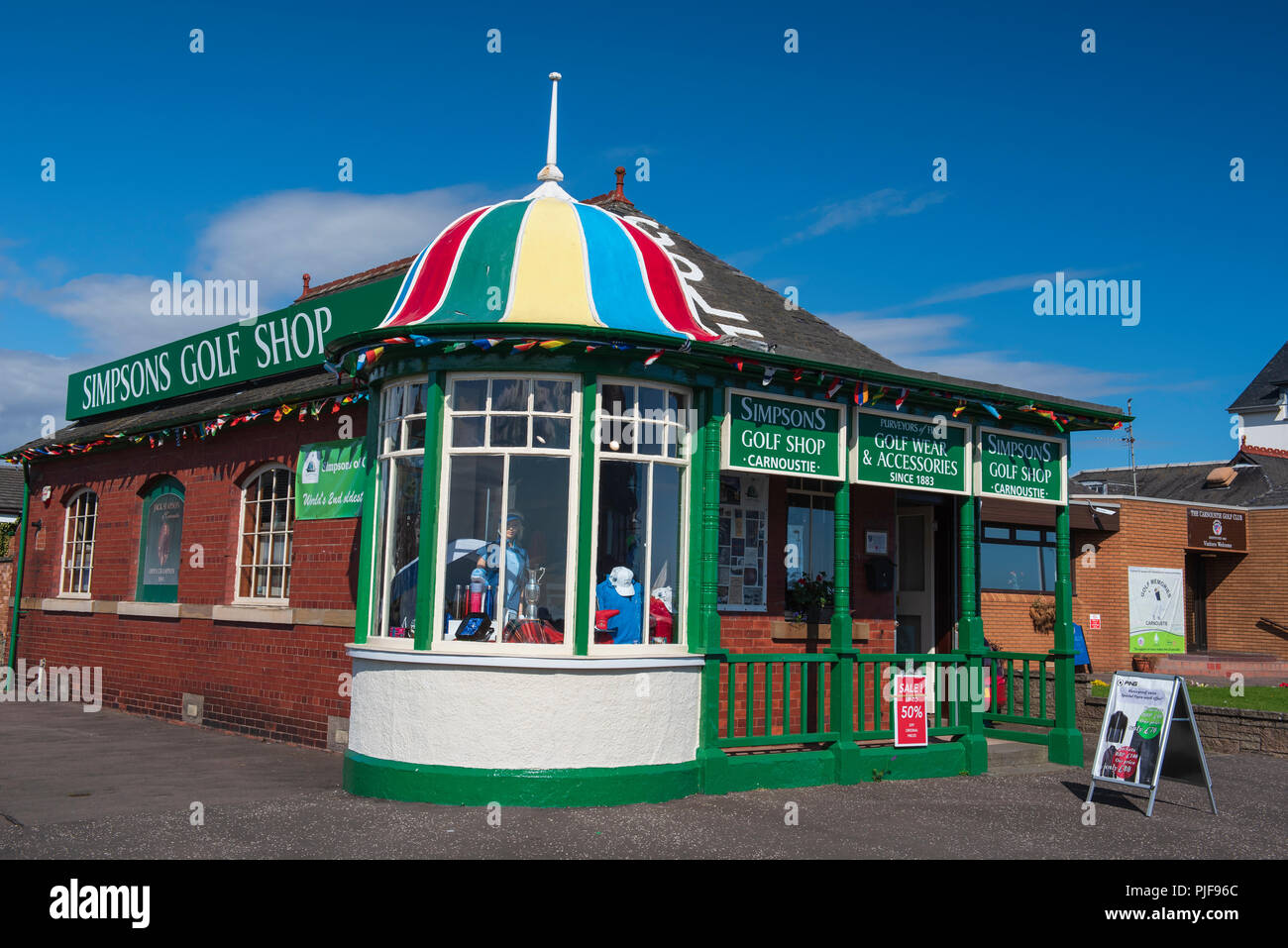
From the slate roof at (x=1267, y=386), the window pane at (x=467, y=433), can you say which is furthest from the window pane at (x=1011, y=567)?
the slate roof at (x=1267, y=386)

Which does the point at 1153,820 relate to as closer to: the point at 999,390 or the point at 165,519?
the point at 999,390

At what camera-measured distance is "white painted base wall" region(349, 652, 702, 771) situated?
8203mm

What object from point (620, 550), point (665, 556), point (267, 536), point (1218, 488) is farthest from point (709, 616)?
point (1218, 488)

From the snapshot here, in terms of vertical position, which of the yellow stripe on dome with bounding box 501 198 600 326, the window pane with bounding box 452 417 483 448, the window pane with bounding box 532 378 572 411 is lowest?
the window pane with bounding box 452 417 483 448

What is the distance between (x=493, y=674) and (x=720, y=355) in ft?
9.94

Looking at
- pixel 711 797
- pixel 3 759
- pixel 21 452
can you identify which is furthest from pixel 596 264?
pixel 21 452

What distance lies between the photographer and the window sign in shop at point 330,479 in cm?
1088

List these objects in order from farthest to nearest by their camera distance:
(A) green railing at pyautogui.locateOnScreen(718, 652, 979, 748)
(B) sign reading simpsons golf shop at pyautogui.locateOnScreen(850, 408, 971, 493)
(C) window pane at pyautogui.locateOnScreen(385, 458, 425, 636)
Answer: (B) sign reading simpsons golf shop at pyautogui.locateOnScreen(850, 408, 971, 493) → (A) green railing at pyautogui.locateOnScreen(718, 652, 979, 748) → (C) window pane at pyautogui.locateOnScreen(385, 458, 425, 636)

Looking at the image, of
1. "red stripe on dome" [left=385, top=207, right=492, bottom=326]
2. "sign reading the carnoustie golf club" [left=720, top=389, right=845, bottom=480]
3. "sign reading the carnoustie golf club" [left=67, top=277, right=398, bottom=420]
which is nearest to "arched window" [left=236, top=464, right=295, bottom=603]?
"sign reading the carnoustie golf club" [left=67, top=277, right=398, bottom=420]

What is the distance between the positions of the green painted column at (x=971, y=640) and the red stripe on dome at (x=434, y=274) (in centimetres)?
537

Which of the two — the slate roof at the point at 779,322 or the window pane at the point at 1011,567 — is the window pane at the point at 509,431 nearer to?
the slate roof at the point at 779,322

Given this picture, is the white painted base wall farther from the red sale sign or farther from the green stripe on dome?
the green stripe on dome

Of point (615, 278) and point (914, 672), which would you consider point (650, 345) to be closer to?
point (615, 278)

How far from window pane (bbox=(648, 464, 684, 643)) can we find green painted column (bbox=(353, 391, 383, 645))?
7.36ft
